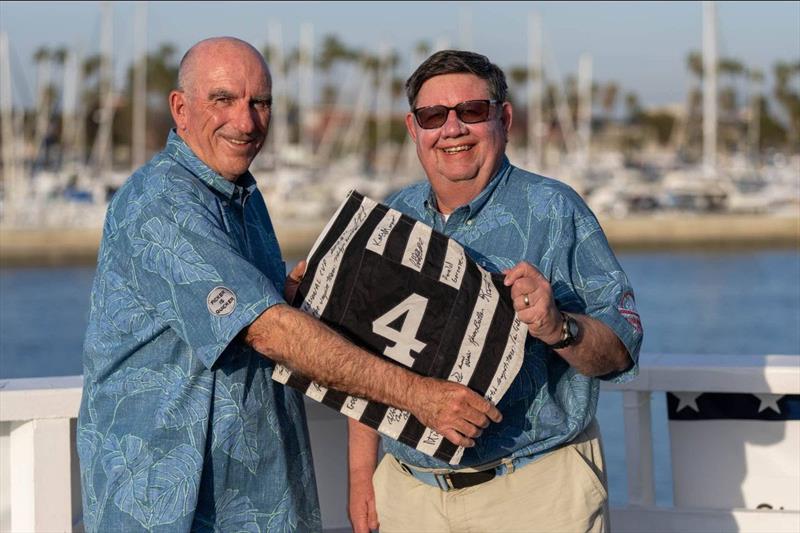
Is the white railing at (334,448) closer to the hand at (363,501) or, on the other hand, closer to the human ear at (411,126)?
the hand at (363,501)

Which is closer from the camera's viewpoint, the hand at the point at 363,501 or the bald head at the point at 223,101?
the bald head at the point at 223,101

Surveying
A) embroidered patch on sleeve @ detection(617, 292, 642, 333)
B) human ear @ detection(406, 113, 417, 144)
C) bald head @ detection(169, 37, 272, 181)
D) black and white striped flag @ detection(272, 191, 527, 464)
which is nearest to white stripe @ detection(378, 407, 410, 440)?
black and white striped flag @ detection(272, 191, 527, 464)

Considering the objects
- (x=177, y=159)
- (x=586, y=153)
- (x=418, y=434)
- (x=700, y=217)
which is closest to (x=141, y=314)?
(x=177, y=159)

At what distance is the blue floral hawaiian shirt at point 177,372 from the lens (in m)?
3.22

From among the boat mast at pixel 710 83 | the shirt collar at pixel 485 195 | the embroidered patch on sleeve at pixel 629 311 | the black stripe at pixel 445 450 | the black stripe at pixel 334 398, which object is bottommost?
the black stripe at pixel 445 450

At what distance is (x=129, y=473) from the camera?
10.9 ft

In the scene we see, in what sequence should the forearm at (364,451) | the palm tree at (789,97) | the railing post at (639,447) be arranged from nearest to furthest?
the forearm at (364,451) < the railing post at (639,447) < the palm tree at (789,97)

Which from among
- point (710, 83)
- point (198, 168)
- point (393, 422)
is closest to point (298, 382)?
point (393, 422)

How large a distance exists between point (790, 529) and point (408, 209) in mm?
1808

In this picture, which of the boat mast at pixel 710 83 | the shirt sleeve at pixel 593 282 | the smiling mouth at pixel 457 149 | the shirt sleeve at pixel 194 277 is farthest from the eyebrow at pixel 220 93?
the boat mast at pixel 710 83

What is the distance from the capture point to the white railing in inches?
166

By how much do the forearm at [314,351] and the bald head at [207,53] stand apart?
71 cm

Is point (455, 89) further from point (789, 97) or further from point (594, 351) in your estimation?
point (789, 97)

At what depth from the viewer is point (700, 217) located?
57.8 metres
